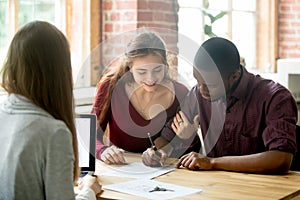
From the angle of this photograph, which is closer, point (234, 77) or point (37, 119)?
point (37, 119)

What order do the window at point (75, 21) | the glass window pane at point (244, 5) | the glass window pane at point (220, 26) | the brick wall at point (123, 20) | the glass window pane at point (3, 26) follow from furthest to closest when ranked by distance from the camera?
Answer: the glass window pane at point (244, 5)
the glass window pane at point (220, 26)
the brick wall at point (123, 20)
the window at point (75, 21)
the glass window pane at point (3, 26)

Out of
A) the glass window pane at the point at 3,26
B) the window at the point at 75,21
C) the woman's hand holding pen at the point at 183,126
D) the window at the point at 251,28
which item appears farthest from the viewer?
the window at the point at 251,28

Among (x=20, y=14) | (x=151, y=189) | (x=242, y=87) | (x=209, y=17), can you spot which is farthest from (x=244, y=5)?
(x=151, y=189)

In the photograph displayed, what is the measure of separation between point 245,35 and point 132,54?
293cm

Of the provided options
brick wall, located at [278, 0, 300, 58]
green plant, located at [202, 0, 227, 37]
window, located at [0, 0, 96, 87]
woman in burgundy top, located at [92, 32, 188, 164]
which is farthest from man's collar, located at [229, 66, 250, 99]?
brick wall, located at [278, 0, 300, 58]

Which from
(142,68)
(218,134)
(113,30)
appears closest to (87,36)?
(113,30)

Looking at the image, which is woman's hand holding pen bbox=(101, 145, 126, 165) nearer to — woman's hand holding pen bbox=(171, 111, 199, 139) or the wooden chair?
woman's hand holding pen bbox=(171, 111, 199, 139)

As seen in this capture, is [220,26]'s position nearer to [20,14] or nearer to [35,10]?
[35,10]

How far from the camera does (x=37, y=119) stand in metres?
1.63

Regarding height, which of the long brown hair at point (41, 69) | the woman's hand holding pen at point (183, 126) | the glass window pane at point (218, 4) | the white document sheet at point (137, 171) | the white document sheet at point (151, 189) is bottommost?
the white document sheet at point (137, 171)

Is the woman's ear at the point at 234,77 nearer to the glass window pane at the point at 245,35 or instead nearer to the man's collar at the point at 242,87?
the man's collar at the point at 242,87

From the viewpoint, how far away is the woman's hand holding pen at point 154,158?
2629 millimetres

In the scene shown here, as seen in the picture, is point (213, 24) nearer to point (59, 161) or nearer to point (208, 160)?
point (208, 160)

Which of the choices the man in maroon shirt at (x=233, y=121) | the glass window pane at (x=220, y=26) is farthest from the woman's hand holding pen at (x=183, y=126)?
the glass window pane at (x=220, y=26)
